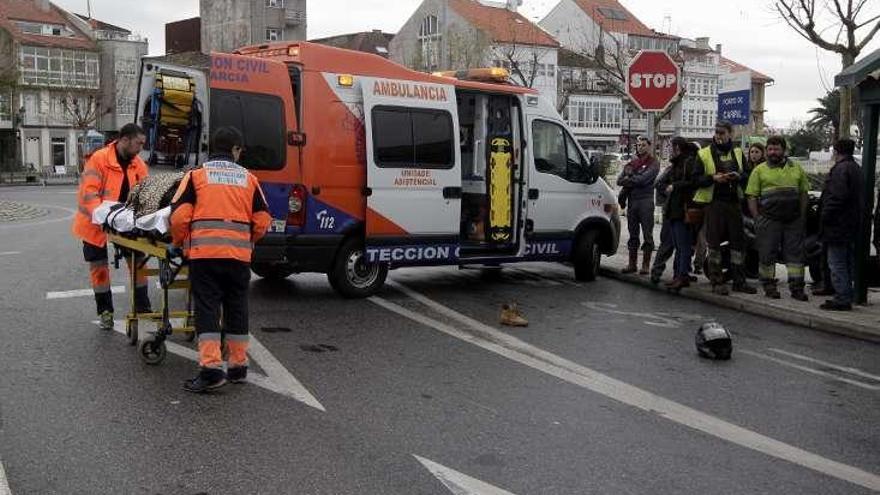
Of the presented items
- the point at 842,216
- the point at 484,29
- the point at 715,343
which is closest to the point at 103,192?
the point at 715,343

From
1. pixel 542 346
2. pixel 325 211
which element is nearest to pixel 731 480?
pixel 542 346

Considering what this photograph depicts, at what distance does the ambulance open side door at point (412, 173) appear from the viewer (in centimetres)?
945

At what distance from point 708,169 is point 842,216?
161cm

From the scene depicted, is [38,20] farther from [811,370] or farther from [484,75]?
[811,370]

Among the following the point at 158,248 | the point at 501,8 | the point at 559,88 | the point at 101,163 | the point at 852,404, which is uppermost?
the point at 501,8

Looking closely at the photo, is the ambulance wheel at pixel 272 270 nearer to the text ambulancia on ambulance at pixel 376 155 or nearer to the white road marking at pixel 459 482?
the text ambulancia on ambulance at pixel 376 155

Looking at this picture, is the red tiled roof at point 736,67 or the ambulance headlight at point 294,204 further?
the red tiled roof at point 736,67

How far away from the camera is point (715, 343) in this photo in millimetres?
7434

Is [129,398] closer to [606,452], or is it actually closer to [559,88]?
[606,452]

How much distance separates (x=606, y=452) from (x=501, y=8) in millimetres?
70898

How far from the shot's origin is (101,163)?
7.66 m

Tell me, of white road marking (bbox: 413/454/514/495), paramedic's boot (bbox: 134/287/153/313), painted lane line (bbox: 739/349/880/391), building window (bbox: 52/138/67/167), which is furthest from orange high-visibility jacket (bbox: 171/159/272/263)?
building window (bbox: 52/138/67/167)

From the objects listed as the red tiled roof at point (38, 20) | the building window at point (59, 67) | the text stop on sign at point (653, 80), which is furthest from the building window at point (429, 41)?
the text stop on sign at point (653, 80)

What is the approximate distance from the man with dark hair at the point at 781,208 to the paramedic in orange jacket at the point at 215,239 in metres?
6.41
